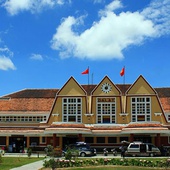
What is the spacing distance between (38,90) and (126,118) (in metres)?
16.6

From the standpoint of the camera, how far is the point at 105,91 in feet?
186

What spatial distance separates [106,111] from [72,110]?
16.5ft

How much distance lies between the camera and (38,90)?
64250 millimetres

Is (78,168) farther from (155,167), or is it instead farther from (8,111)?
(8,111)

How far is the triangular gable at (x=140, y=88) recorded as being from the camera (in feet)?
183

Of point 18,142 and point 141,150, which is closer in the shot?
point 141,150

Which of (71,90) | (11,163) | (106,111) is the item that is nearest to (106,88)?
(106,111)

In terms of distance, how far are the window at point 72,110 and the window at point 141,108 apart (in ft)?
25.6

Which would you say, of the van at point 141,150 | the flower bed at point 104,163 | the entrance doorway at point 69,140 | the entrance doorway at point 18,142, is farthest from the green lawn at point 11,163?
the entrance doorway at point 18,142

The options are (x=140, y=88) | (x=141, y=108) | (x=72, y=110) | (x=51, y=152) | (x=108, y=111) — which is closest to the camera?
(x=51, y=152)

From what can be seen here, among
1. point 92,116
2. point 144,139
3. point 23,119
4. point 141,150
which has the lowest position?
point 141,150

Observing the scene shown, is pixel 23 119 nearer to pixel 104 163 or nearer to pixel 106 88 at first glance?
pixel 106 88

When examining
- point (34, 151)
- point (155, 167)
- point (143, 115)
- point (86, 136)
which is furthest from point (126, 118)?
point (155, 167)

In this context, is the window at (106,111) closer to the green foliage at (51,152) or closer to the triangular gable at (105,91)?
the triangular gable at (105,91)
